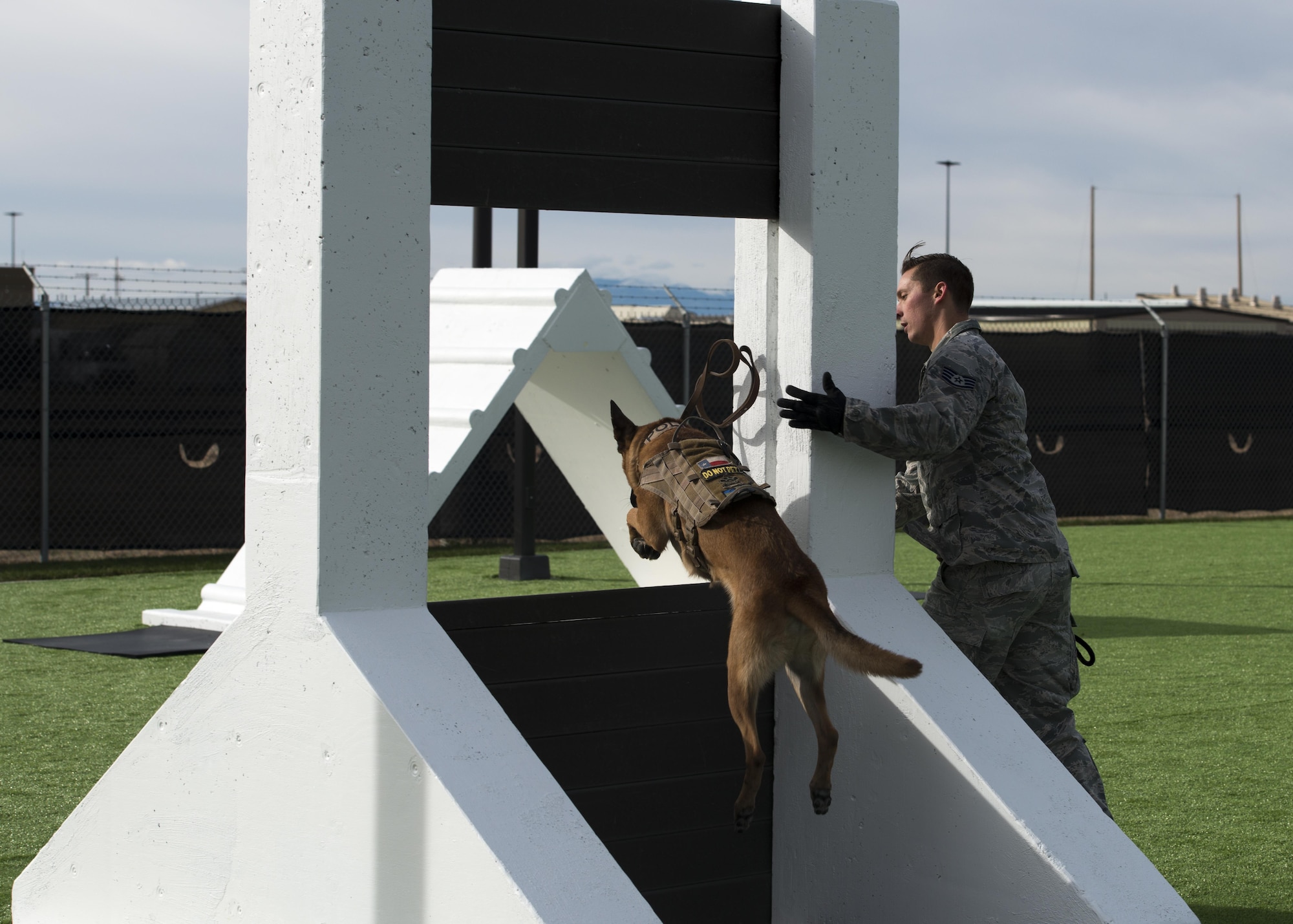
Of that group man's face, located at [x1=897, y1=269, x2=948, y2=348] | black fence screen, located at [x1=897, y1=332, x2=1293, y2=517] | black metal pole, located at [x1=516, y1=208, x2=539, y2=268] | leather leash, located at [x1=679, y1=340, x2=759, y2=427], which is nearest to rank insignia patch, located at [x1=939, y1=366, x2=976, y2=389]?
man's face, located at [x1=897, y1=269, x2=948, y2=348]

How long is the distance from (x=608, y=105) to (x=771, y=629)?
136cm

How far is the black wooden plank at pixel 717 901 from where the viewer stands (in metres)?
3.64

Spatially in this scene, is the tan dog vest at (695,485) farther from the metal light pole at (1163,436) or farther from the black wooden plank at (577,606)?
the metal light pole at (1163,436)

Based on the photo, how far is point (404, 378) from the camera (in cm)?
319

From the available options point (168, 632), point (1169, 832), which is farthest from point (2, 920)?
point (168, 632)

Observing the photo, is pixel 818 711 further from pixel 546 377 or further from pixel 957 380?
pixel 546 377

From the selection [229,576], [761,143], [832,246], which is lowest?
[229,576]

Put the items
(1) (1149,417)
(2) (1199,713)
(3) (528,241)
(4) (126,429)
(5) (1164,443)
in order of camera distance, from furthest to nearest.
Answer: (1) (1149,417) < (5) (1164,443) < (4) (126,429) < (3) (528,241) < (2) (1199,713)

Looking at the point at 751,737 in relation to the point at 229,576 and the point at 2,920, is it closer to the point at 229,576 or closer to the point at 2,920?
the point at 2,920

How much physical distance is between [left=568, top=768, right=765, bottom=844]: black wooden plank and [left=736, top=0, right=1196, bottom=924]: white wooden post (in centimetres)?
17

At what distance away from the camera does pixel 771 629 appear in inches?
128

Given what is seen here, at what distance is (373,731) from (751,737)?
A: 842mm

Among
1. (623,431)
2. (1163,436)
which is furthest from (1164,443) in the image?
(623,431)

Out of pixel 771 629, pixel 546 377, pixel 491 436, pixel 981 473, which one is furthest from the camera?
pixel 491 436
